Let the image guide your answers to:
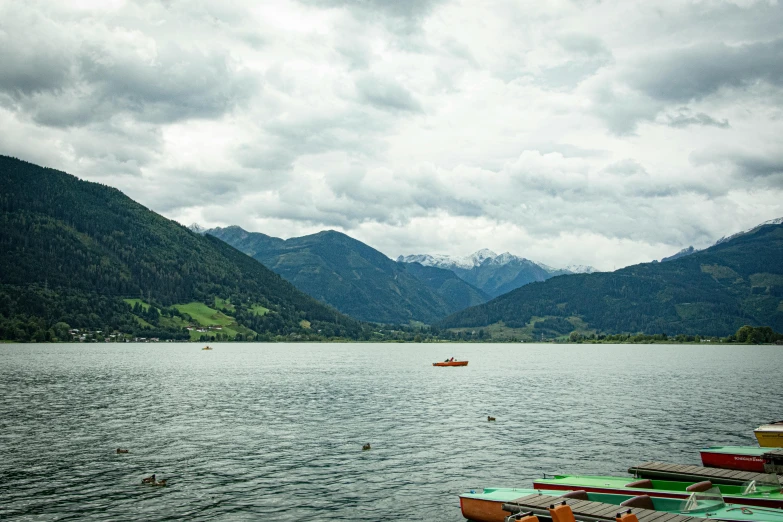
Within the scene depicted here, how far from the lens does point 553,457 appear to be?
5453 cm

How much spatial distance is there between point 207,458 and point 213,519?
1825 cm

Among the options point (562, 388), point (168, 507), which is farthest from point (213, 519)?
point (562, 388)

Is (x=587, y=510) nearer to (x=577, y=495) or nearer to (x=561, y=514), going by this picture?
(x=561, y=514)

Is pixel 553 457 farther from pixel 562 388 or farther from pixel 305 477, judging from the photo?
pixel 562 388

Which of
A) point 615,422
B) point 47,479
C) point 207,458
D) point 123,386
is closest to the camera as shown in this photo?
point 47,479

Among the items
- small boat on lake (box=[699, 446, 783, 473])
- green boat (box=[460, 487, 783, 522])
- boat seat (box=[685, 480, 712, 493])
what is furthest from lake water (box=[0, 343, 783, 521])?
boat seat (box=[685, 480, 712, 493])

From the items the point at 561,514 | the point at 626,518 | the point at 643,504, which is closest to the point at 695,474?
the point at 643,504

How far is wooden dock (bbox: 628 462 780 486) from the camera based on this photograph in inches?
1492

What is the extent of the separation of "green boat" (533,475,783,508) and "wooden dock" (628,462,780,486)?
1.45 ft

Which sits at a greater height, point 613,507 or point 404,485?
point 613,507

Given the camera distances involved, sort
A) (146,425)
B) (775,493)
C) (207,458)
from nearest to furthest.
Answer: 1. (775,493)
2. (207,458)
3. (146,425)

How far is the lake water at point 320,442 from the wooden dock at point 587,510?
6.55 metres

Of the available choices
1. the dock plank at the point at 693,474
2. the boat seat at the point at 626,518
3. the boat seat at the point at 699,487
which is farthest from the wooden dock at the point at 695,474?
the boat seat at the point at 626,518

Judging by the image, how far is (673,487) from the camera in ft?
126
